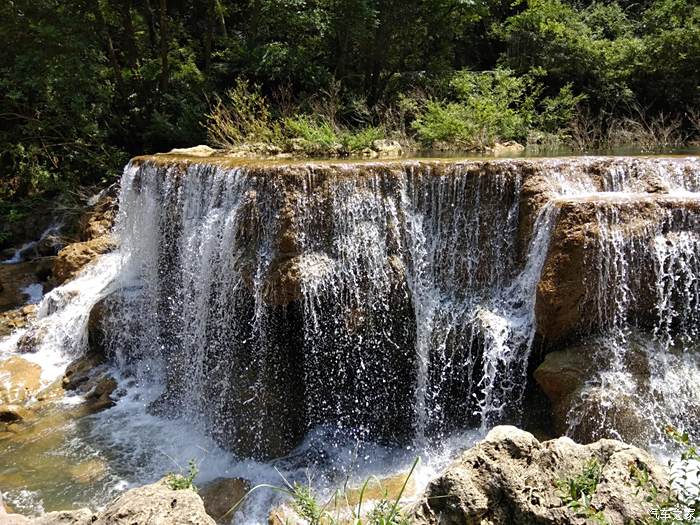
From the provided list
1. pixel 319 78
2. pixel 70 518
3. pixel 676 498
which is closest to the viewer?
pixel 676 498

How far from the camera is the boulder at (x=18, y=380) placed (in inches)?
251

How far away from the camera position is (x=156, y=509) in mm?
2260

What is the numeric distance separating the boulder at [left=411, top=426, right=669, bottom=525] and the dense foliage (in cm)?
704

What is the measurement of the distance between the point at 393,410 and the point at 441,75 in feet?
28.6

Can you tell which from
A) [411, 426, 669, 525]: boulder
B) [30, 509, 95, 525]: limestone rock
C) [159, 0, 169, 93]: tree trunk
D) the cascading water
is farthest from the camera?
[159, 0, 169, 93]: tree trunk

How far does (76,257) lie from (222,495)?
510cm

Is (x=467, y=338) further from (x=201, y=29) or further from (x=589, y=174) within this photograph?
(x=201, y=29)

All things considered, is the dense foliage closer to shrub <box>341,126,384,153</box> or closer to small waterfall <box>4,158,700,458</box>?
shrub <box>341,126,384,153</box>

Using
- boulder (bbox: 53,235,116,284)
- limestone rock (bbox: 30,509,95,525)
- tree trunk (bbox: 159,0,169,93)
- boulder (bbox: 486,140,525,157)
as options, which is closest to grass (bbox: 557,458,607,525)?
limestone rock (bbox: 30,509,95,525)

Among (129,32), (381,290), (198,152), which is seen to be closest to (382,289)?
(381,290)

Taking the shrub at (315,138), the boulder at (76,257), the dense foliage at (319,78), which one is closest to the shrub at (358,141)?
the shrub at (315,138)

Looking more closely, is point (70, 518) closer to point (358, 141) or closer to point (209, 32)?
point (358, 141)

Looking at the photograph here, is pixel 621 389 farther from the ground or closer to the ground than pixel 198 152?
closer to the ground

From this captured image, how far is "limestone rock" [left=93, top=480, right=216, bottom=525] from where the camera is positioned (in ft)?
7.29
